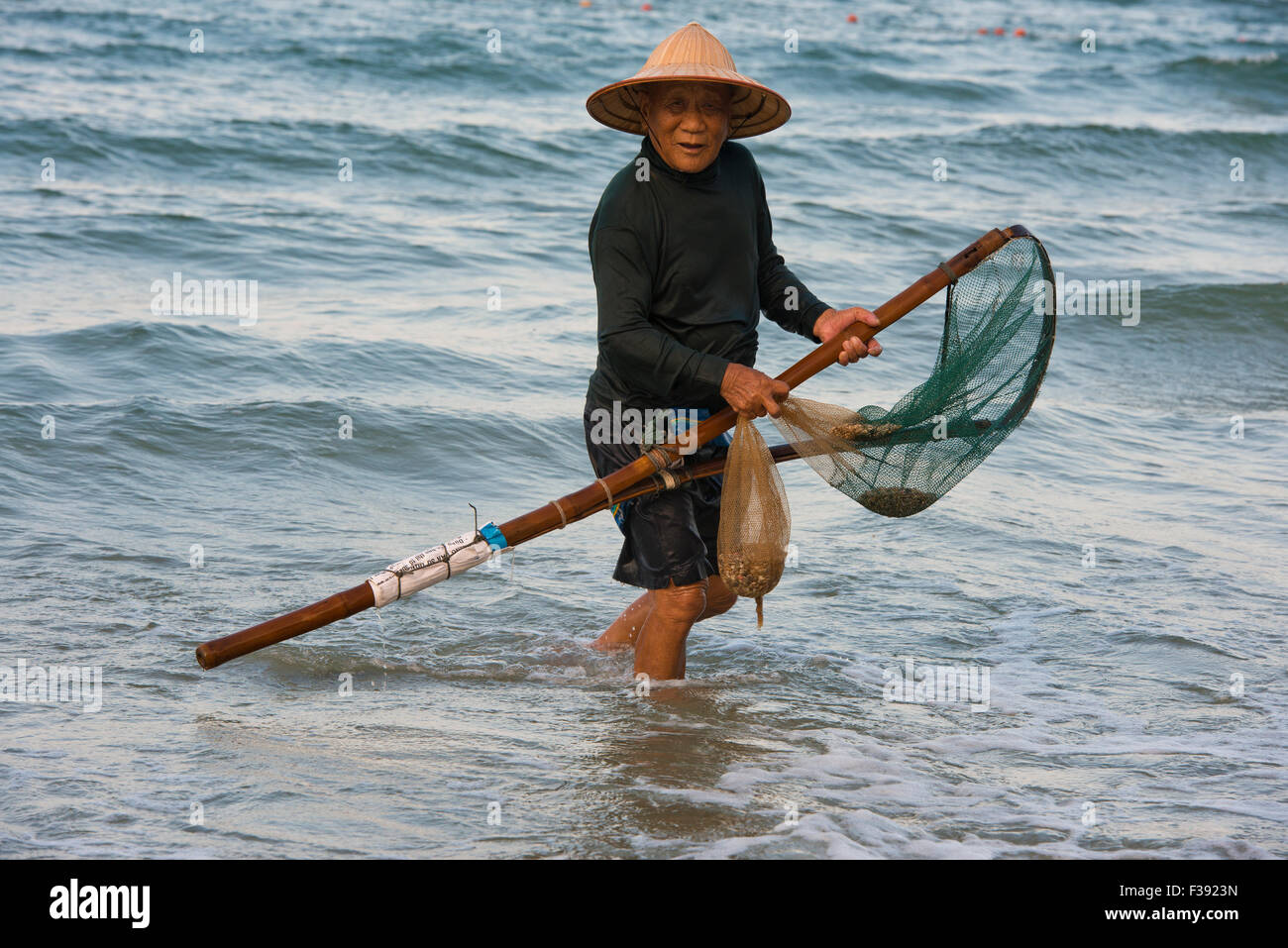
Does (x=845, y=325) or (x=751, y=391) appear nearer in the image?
(x=751, y=391)

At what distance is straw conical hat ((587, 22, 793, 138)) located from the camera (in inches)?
143

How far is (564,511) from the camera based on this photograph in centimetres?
380

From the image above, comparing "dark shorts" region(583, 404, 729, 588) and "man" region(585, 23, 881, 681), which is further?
"dark shorts" region(583, 404, 729, 588)

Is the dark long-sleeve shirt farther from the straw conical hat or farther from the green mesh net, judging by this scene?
the green mesh net

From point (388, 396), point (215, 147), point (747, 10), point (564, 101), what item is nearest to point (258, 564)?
point (388, 396)

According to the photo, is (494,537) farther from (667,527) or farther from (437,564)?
(667,527)

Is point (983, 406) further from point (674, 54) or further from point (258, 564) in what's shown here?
point (258, 564)

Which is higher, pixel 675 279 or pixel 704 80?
pixel 704 80

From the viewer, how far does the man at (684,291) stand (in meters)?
3.66

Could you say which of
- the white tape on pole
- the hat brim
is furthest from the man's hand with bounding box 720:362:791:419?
the white tape on pole

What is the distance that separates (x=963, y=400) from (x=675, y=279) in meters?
1.08

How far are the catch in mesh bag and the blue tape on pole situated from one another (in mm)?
620

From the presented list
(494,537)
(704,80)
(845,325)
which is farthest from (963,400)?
(494,537)

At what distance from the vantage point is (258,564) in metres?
5.32
